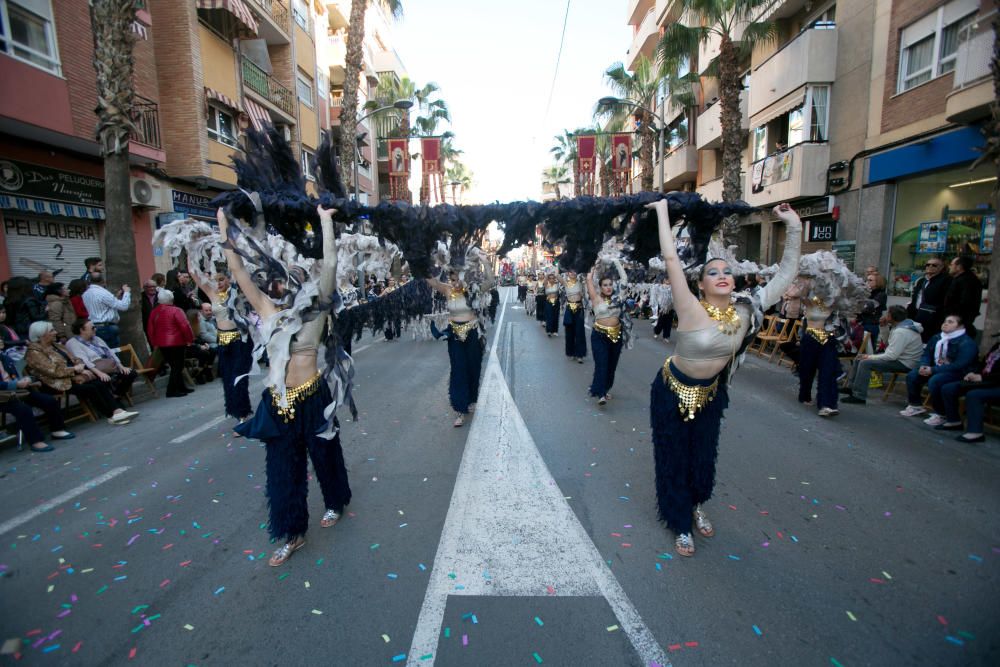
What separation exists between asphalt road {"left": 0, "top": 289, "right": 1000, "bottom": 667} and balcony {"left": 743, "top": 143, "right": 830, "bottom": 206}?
36.6 ft

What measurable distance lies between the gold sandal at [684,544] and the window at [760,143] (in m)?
17.3

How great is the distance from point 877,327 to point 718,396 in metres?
6.67

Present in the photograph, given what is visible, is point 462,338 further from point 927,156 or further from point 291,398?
point 927,156

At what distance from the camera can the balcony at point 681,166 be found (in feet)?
76.6

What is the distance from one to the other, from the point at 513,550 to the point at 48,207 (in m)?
12.9

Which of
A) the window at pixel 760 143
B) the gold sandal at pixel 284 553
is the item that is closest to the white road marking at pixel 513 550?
the gold sandal at pixel 284 553

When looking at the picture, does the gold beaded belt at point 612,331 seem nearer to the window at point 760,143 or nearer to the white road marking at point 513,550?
the white road marking at point 513,550

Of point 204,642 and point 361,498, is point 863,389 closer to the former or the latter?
point 361,498

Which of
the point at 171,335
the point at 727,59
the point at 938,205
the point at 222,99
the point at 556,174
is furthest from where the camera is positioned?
the point at 556,174

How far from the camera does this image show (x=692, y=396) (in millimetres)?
3234

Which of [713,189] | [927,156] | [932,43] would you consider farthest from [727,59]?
[713,189]

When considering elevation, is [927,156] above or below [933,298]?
above

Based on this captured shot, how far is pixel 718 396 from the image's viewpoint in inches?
131

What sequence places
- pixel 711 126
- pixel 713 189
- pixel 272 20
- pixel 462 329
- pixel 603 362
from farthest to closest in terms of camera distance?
pixel 713 189 → pixel 711 126 → pixel 272 20 → pixel 603 362 → pixel 462 329
